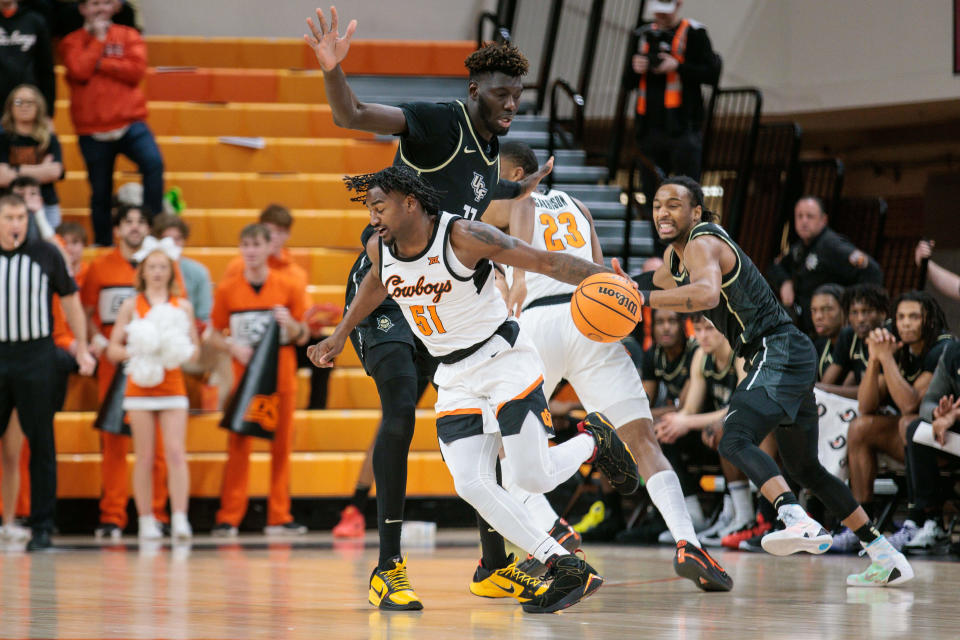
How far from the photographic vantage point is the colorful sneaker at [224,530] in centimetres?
880

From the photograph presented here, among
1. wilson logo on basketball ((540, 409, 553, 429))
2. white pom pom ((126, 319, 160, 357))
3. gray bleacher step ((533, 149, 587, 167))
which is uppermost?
gray bleacher step ((533, 149, 587, 167))

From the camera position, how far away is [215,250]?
10.8 metres

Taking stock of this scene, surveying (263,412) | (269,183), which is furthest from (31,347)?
(269,183)

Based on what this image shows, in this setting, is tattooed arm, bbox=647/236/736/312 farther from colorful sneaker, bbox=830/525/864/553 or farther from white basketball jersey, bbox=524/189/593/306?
colorful sneaker, bbox=830/525/864/553

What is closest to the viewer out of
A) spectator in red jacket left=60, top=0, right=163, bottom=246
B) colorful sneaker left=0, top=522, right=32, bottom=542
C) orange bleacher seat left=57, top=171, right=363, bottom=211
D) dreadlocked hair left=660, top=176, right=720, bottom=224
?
dreadlocked hair left=660, top=176, right=720, bottom=224

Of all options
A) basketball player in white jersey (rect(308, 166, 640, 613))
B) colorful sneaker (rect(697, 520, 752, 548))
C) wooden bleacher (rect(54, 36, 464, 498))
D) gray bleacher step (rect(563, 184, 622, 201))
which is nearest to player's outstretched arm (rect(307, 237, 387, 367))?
basketball player in white jersey (rect(308, 166, 640, 613))

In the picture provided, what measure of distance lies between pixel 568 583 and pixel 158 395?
473 centimetres

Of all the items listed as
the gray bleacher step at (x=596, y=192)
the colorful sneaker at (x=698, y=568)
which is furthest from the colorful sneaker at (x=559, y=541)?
the gray bleacher step at (x=596, y=192)

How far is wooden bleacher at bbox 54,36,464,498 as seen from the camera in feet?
30.7

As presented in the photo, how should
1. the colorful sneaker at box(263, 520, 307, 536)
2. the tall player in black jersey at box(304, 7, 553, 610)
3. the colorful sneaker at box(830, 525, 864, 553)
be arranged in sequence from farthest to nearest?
1. the colorful sneaker at box(263, 520, 307, 536)
2. the colorful sneaker at box(830, 525, 864, 553)
3. the tall player in black jersey at box(304, 7, 553, 610)

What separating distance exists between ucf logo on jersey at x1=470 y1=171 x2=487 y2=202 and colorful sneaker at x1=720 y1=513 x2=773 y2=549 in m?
3.69

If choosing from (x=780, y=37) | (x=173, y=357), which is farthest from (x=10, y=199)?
(x=780, y=37)

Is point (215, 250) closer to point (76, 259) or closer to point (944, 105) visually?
point (76, 259)

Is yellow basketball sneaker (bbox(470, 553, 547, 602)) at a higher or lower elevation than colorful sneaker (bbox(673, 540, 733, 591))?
lower
